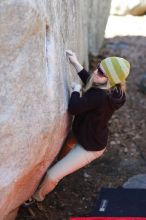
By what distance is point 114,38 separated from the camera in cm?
968

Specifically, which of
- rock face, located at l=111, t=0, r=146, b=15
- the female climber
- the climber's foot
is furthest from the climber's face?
rock face, located at l=111, t=0, r=146, b=15

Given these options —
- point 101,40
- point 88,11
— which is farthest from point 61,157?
point 101,40

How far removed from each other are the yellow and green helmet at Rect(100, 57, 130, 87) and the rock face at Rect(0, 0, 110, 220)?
0.36 m

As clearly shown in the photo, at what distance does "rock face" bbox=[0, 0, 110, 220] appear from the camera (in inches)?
147

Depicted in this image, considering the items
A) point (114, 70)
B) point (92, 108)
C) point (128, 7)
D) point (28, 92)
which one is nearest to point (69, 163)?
point (92, 108)

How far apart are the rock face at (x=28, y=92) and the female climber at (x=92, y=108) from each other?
0.20 m

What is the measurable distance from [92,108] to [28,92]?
0.76 metres

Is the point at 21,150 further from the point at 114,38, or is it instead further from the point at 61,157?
the point at 114,38

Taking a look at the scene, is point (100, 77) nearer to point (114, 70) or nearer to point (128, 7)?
point (114, 70)

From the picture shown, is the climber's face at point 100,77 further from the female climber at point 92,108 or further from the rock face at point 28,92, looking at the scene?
the rock face at point 28,92

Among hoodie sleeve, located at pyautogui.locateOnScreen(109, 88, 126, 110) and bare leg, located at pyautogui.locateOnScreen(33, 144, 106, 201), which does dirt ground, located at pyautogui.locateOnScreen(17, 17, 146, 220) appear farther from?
hoodie sleeve, located at pyautogui.locateOnScreen(109, 88, 126, 110)

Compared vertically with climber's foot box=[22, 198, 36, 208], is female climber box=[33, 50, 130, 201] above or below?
above

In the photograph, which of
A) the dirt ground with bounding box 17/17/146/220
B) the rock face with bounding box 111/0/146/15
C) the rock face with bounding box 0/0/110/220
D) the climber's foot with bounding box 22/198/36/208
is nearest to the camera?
the rock face with bounding box 0/0/110/220

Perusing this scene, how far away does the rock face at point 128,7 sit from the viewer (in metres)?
11.0
